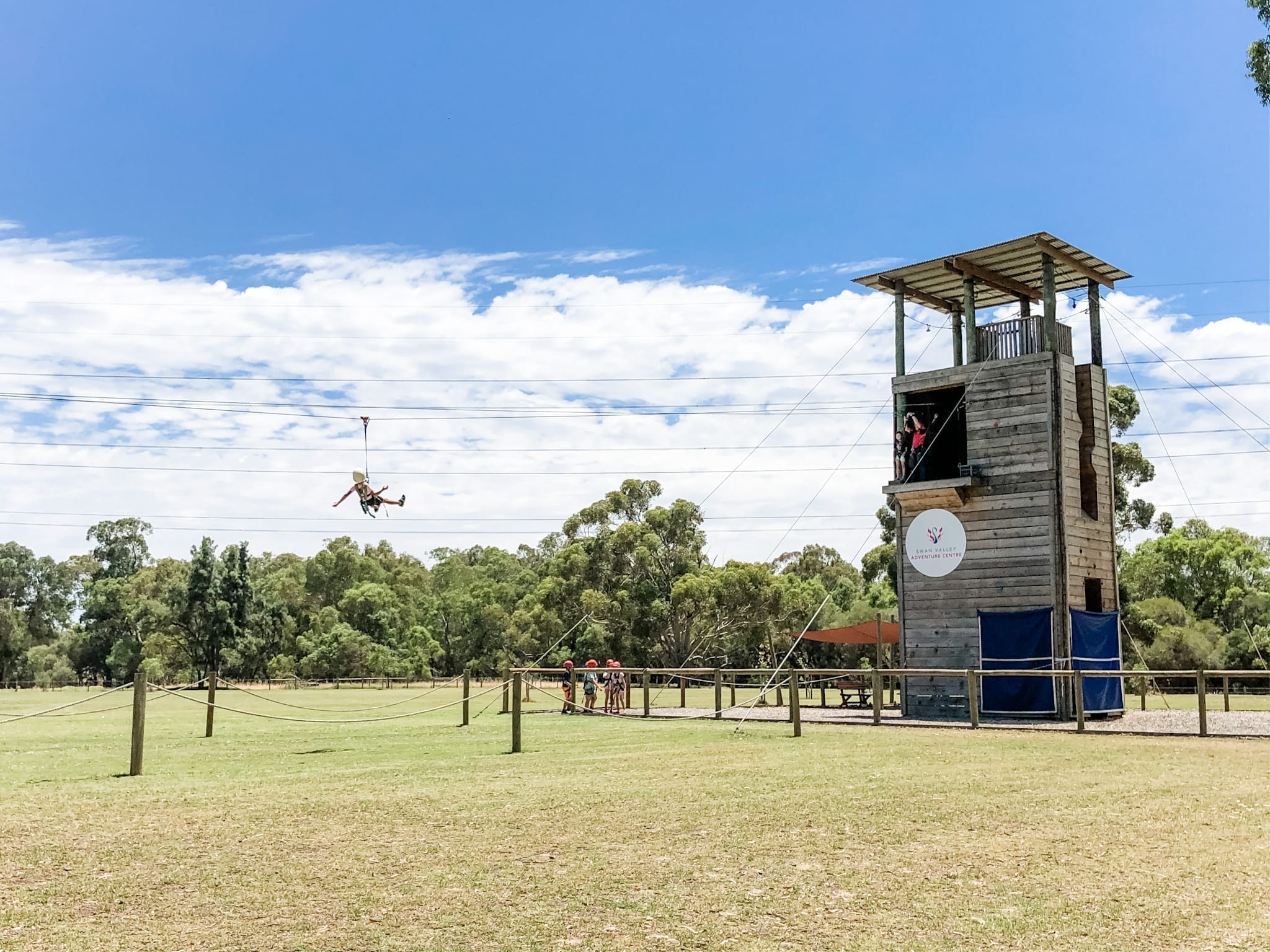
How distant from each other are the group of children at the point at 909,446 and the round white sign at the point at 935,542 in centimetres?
113

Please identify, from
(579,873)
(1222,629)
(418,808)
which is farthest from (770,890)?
(1222,629)

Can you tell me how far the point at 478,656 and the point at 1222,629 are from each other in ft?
150

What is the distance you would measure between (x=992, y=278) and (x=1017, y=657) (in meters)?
→ 8.92

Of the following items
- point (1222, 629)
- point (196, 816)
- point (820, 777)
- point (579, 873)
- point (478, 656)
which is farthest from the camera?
point (478, 656)

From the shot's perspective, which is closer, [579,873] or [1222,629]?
[579,873]

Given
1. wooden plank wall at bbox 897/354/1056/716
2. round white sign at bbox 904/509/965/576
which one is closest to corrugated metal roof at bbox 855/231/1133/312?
wooden plank wall at bbox 897/354/1056/716

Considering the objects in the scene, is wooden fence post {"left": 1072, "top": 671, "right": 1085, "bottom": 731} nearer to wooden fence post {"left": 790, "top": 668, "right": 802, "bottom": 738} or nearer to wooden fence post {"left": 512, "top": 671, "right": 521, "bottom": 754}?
wooden fence post {"left": 790, "top": 668, "right": 802, "bottom": 738}

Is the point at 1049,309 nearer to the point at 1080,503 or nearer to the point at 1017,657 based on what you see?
the point at 1080,503

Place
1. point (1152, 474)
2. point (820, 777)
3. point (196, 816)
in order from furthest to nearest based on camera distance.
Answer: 1. point (1152, 474)
2. point (820, 777)
3. point (196, 816)

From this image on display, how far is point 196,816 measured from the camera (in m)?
9.77

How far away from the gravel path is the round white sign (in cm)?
336

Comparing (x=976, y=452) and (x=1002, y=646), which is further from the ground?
(x=976, y=452)

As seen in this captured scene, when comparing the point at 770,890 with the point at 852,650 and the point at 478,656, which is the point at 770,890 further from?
the point at 478,656

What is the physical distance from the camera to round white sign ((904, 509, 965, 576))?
24.5m
